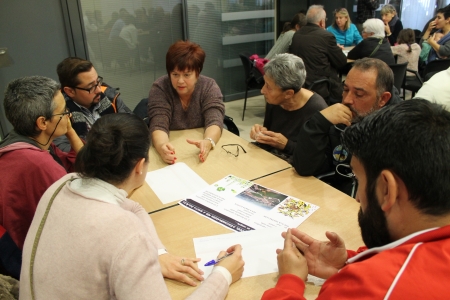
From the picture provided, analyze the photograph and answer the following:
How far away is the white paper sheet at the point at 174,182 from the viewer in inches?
66.3

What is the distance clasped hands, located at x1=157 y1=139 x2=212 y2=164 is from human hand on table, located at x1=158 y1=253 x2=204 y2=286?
34.0 inches

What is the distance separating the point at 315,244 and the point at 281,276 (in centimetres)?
20

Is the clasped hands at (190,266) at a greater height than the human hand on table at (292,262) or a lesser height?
lesser

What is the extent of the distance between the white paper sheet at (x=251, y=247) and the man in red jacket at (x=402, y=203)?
39 centimetres

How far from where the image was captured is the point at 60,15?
383 centimetres

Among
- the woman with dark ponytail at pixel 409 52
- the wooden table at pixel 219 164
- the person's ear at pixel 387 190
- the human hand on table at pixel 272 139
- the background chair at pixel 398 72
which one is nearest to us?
the person's ear at pixel 387 190

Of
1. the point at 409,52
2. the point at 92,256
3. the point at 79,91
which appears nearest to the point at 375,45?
the point at 409,52

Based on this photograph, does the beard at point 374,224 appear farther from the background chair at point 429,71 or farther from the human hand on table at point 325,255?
the background chair at point 429,71

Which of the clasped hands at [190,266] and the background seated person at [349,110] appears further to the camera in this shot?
the background seated person at [349,110]

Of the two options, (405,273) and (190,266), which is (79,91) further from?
(405,273)

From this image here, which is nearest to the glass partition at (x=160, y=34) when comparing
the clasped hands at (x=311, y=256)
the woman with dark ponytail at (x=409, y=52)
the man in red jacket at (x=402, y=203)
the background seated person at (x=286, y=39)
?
the background seated person at (x=286, y=39)

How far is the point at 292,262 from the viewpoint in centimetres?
110

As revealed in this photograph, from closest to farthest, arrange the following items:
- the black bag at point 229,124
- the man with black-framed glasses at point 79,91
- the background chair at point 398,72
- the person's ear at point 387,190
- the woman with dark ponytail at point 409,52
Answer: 1. the person's ear at point 387,190
2. the man with black-framed glasses at point 79,91
3. the black bag at point 229,124
4. the background chair at point 398,72
5. the woman with dark ponytail at point 409,52

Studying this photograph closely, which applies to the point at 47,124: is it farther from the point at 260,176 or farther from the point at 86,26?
the point at 86,26
